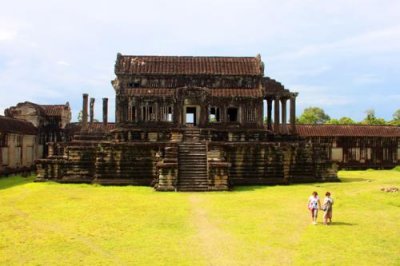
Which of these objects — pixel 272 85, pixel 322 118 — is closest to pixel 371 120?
pixel 322 118

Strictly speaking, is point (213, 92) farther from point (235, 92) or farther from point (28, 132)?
point (28, 132)

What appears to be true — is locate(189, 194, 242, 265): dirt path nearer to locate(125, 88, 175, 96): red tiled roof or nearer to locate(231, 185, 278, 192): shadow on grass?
locate(231, 185, 278, 192): shadow on grass

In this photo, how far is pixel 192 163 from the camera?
24047 mm

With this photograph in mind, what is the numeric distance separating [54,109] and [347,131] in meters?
27.0

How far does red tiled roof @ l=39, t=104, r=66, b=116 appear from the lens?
42219mm

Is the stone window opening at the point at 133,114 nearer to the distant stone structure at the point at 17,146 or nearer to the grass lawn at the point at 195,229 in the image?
the distant stone structure at the point at 17,146

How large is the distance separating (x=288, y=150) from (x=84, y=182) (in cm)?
1148

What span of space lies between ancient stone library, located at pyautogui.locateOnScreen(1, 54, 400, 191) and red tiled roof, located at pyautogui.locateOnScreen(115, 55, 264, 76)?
0.07 m

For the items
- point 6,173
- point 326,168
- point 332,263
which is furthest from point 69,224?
point 6,173

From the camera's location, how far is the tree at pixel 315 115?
78812 millimetres

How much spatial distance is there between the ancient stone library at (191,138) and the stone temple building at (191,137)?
0.18 ft

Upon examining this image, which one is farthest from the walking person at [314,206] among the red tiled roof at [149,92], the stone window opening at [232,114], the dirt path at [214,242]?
the stone window opening at [232,114]

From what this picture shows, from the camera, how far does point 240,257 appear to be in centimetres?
1020

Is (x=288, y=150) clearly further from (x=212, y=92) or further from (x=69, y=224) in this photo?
(x=69, y=224)
